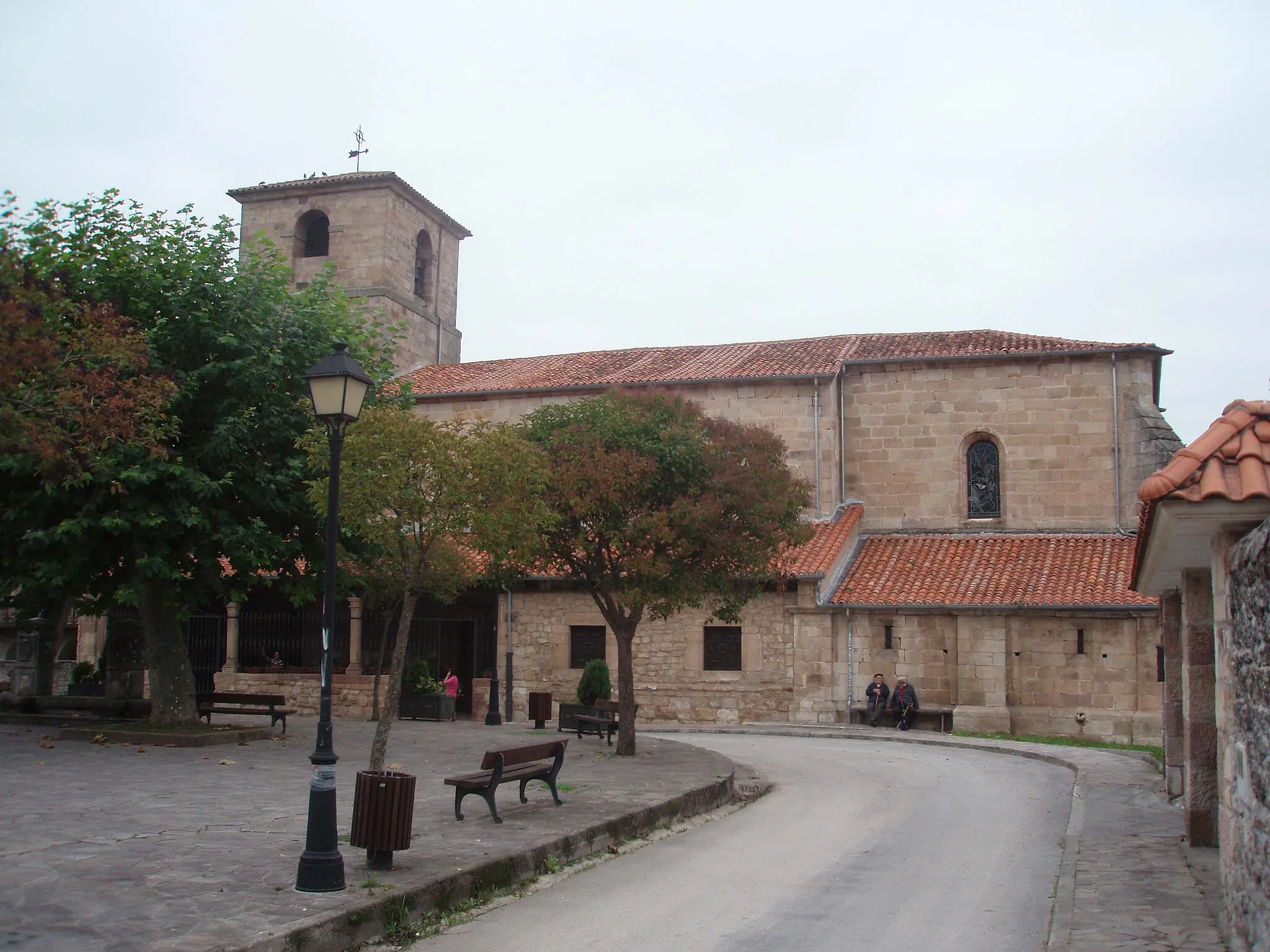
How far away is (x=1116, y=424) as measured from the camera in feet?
A: 98.2

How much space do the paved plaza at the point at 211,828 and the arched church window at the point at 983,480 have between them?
51.1 ft

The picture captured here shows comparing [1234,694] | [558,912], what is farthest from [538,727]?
[1234,694]

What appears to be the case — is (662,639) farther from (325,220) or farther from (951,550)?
(325,220)

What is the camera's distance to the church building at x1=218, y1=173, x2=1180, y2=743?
2588 centimetres

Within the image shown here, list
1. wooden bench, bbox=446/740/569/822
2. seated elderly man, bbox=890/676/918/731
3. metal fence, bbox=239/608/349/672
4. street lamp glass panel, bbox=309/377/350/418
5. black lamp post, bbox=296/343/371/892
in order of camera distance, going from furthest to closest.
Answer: metal fence, bbox=239/608/349/672
seated elderly man, bbox=890/676/918/731
wooden bench, bbox=446/740/569/822
street lamp glass panel, bbox=309/377/350/418
black lamp post, bbox=296/343/371/892

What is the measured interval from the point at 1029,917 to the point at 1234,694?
254cm

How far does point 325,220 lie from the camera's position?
40.9m

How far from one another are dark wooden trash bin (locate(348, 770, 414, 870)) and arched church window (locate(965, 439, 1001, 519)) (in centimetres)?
2501

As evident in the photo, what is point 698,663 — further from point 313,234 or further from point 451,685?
point 313,234

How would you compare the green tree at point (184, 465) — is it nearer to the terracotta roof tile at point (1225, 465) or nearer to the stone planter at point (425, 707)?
the stone planter at point (425, 707)

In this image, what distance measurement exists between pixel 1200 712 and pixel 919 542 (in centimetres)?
2009

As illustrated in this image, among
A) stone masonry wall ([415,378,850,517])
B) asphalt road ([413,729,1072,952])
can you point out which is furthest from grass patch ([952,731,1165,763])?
stone masonry wall ([415,378,850,517])

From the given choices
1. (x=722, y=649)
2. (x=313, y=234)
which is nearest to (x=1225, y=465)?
(x=722, y=649)

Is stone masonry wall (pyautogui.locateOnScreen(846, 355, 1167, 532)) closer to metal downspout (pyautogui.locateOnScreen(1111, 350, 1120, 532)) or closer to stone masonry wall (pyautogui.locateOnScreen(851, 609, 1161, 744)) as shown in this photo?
metal downspout (pyautogui.locateOnScreen(1111, 350, 1120, 532))
